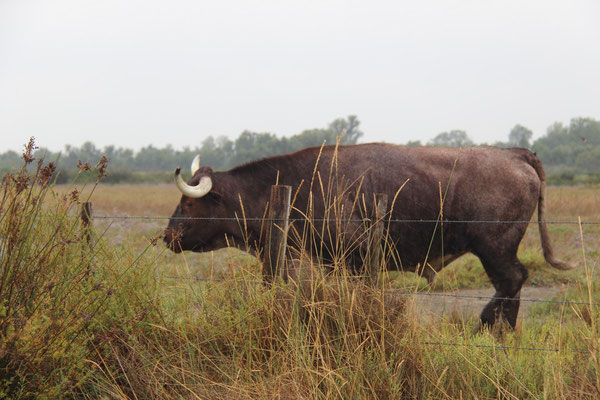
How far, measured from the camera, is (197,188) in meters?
5.78

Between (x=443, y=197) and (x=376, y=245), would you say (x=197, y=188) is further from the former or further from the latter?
(x=376, y=245)

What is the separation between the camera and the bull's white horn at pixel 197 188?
569cm

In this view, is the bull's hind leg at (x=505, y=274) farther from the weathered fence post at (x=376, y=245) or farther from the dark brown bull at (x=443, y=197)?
the weathered fence post at (x=376, y=245)

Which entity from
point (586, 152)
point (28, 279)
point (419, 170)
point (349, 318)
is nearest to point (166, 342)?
point (28, 279)

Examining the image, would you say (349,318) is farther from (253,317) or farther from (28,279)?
(28,279)

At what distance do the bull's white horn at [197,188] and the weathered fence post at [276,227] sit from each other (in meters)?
2.32

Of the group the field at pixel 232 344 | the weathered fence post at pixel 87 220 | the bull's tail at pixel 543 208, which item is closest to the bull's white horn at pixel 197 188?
the weathered fence post at pixel 87 220

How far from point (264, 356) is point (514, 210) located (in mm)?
3408

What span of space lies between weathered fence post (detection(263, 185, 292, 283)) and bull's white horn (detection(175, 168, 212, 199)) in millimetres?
2323

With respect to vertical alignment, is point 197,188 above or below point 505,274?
above

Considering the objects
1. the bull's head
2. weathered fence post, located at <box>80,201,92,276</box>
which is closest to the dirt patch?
the bull's head

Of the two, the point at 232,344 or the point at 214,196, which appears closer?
the point at 232,344

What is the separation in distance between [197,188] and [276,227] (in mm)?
2440

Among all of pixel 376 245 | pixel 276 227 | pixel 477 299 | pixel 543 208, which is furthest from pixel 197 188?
pixel 477 299
